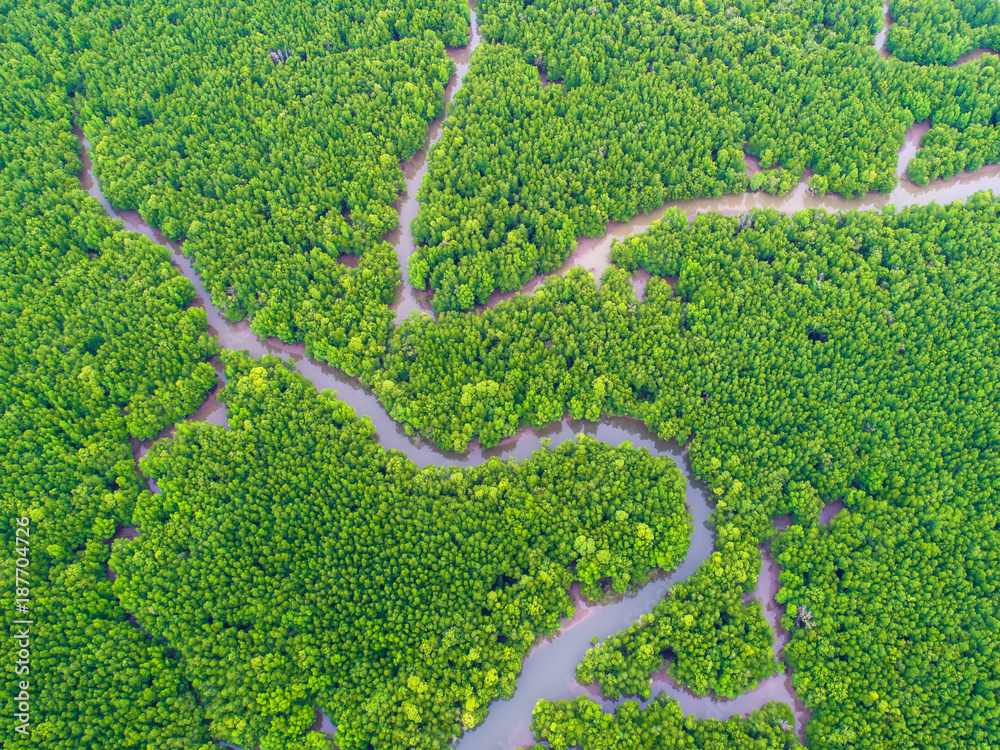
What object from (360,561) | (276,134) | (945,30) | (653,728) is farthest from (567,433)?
(945,30)

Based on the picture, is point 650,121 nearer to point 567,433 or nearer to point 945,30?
point 567,433

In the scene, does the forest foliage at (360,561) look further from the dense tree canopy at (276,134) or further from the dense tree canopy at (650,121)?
the dense tree canopy at (650,121)

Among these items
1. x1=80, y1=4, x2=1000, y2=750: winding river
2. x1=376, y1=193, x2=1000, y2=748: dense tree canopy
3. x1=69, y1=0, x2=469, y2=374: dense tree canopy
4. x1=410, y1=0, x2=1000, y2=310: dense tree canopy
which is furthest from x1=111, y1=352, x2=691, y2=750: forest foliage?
x1=410, y1=0, x2=1000, y2=310: dense tree canopy

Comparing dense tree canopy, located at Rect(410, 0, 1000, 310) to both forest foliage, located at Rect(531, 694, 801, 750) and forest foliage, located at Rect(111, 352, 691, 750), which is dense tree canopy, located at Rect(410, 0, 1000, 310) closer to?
forest foliage, located at Rect(111, 352, 691, 750)

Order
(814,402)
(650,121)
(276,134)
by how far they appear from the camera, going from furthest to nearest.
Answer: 1. (276,134)
2. (650,121)
3. (814,402)

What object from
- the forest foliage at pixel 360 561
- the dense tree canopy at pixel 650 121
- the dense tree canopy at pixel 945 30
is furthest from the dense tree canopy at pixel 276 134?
Result: the dense tree canopy at pixel 945 30

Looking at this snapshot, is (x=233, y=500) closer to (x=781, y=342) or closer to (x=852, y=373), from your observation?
(x=781, y=342)

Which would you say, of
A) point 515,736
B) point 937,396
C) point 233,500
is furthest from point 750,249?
point 233,500
